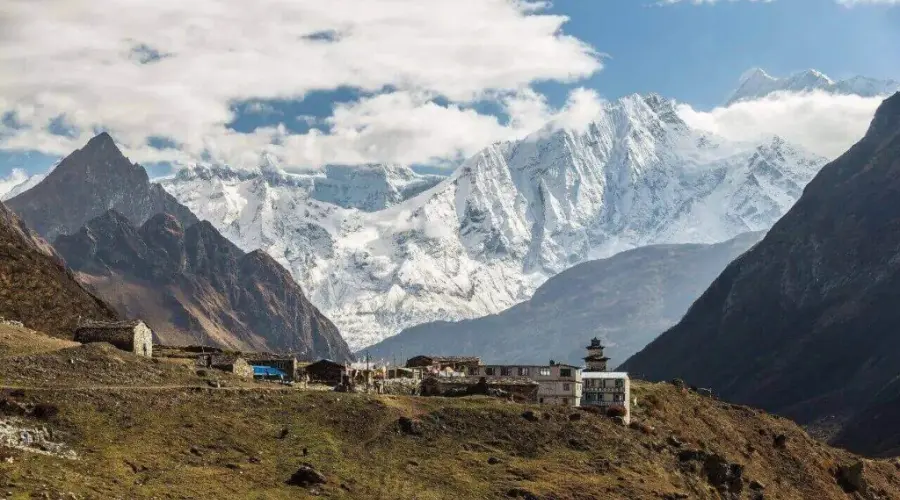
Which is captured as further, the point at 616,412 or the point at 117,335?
the point at 616,412

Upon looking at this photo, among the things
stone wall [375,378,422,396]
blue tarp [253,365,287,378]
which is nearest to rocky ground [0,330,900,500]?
stone wall [375,378,422,396]

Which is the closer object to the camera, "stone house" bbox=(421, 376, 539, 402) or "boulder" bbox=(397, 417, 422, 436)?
"boulder" bbox=(397, 417, 422, 436)

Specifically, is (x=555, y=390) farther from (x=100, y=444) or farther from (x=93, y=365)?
(x=100, y=444)

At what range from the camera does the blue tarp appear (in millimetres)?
189375

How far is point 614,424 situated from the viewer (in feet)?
566

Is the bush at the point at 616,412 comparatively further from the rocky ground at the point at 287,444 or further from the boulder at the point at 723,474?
the boulder at the point at 723,474

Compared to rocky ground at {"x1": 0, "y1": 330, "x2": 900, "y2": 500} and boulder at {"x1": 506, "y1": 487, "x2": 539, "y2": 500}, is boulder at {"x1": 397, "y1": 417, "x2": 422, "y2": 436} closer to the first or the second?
rocky ground at {"x1": 0, "y1": 330, "x2": 900, "y2": 500}

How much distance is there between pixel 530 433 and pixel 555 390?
4161 cm

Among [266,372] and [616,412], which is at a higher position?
[266,372]

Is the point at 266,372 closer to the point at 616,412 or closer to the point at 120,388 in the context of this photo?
the point at 616,412

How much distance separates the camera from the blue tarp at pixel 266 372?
621ft

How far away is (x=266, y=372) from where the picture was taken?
19212 cm

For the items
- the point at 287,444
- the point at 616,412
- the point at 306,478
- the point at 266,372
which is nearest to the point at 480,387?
the point at 616,412

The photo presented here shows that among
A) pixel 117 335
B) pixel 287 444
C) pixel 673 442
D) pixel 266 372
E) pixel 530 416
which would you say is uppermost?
pixel 117 335
